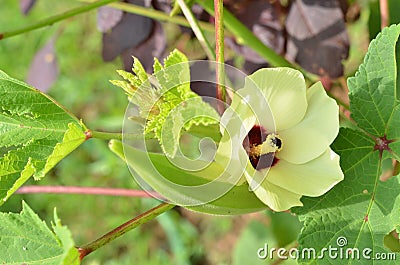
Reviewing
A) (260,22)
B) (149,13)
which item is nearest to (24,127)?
(149,13)

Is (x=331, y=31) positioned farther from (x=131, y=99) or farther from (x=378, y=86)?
(x=131, y=99)

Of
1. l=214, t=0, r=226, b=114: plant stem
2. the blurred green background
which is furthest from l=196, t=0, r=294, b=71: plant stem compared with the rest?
the blurred green background

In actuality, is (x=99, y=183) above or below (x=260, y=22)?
below

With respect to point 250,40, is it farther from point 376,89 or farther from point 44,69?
point 44,69

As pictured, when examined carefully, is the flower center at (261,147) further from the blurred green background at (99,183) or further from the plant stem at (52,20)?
Result: the blurred green background at (99,183)

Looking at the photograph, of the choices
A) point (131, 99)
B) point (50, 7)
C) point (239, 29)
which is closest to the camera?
point (131, 99)

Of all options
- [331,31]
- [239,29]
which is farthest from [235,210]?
[331,31]
